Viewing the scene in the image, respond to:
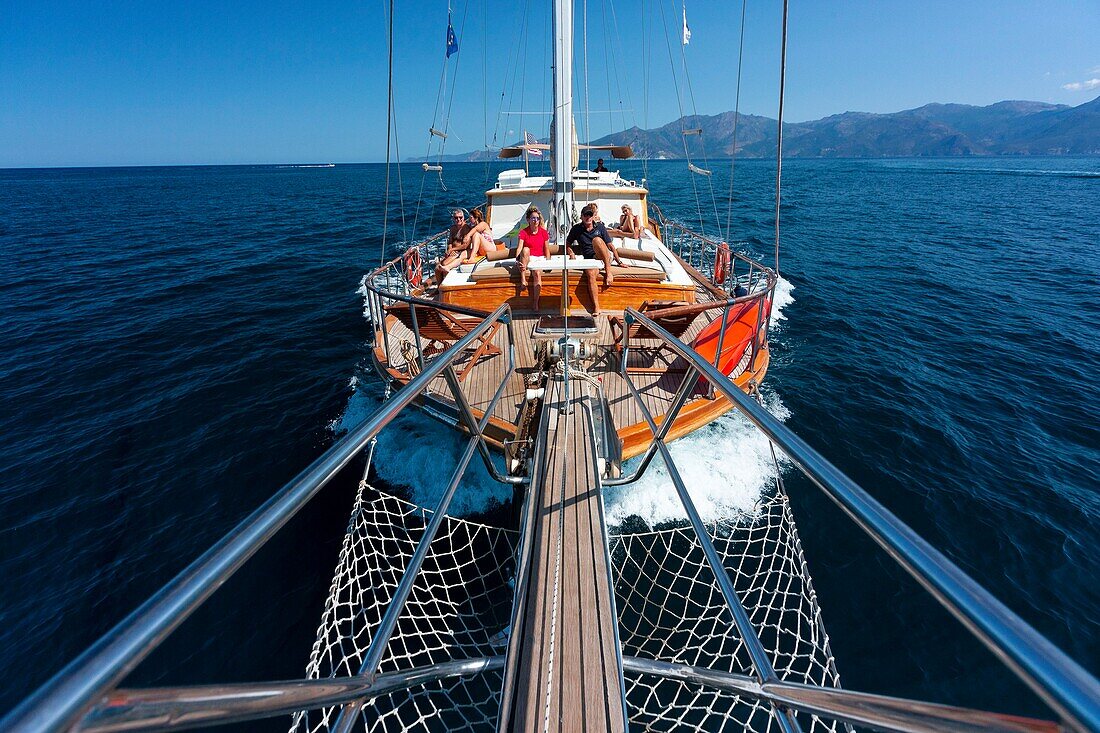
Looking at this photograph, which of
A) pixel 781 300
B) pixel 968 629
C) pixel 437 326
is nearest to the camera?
pixel 968 629

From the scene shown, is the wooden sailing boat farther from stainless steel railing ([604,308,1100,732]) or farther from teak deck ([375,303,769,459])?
stainless steel railing ([604,308,1100,732])

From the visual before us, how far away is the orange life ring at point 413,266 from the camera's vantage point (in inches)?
339

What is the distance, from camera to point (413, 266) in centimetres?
962

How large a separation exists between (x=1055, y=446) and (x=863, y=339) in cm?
468

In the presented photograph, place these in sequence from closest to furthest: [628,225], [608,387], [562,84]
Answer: [608,387] < [562,84] < [628,225]

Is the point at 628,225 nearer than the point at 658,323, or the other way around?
the point at 658,323

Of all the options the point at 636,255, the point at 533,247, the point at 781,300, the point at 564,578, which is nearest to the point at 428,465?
the point at 533,247

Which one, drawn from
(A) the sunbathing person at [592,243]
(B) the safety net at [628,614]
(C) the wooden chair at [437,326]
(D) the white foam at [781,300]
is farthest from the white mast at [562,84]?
(D) the white foam at [781,300]

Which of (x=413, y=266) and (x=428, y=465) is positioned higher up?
(x=413, y=266)

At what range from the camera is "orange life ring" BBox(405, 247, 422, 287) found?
28.3 ft

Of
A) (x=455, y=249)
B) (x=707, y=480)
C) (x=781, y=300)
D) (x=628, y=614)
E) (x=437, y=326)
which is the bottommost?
(x=628, y=614)

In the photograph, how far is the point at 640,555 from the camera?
5992 mm

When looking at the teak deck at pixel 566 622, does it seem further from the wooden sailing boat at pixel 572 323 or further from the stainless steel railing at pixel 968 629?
the wooden sailing boat at pixel 572 323

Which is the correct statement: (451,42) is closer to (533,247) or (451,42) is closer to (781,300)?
(533,247)
